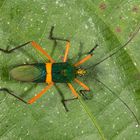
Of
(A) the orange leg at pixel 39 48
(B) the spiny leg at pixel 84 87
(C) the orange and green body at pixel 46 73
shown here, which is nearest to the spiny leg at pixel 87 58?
(C) the orange and green body at pixel 46 73

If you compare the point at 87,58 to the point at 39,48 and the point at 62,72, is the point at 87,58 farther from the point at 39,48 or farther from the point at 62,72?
the point at 39,48

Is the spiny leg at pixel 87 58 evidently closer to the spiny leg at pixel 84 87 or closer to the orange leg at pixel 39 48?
the spiny leg at pixel 84 87

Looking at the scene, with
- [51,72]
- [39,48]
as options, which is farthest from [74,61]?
[39,48]

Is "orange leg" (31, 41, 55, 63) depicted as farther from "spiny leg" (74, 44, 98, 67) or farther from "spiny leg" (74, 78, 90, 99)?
"spiny leg" (74, 78, 90, 99)

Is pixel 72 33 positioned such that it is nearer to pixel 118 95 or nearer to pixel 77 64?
pixel 77 64

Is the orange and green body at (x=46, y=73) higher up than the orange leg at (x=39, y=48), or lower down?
lower down

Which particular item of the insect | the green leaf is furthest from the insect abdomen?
the green leaf

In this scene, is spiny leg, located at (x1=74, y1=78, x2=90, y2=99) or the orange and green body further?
spiny leg, located at (x1=74, y1=78, x2=90, y2=99)

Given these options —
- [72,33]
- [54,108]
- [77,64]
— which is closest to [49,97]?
[54,108]
